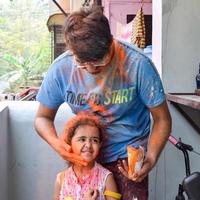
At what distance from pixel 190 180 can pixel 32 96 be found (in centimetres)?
232

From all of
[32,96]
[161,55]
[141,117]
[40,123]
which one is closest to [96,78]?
[141,117]

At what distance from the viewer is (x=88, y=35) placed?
54.3 inches

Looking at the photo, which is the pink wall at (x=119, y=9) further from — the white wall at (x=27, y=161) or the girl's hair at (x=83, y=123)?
the girl's hair at (x=83, y=123)

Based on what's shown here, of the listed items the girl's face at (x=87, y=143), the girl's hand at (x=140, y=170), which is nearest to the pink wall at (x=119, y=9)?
the girl's face at (x=87, y=143)

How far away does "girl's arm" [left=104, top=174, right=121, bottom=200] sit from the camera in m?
1.62

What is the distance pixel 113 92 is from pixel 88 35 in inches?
10.7

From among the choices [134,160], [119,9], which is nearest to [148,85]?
[134,160]

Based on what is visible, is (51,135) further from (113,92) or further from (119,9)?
(119,9)

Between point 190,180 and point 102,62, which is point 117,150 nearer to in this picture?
point 102,62

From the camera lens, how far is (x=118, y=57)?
60.6 inches

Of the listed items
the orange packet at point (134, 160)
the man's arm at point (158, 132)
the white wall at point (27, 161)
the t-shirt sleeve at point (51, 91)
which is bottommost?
the white wall at point (27, 161)

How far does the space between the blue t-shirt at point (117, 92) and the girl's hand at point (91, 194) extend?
14 centimetres

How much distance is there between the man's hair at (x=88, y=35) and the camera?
1383mm

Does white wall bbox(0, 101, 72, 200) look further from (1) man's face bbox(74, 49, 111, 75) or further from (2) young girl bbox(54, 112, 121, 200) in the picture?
(1) man's face bbox(74, 49, 111, 75)
